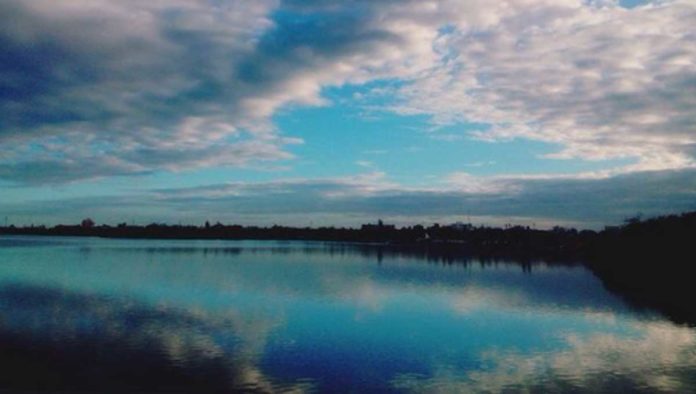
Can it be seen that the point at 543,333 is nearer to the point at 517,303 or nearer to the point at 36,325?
the point at 517,303

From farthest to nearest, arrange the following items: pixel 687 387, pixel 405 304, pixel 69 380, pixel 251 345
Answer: pixel 405 304, pixel 251 345, pixel 687 387, pixel 69 380

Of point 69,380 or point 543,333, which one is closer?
point 69,380

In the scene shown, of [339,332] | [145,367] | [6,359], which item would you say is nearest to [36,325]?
[6,359]

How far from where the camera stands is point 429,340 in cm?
2550

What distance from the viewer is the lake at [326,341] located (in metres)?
17.9

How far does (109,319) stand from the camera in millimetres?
27875

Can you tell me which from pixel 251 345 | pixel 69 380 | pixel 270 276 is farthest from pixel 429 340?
pixel 270 276

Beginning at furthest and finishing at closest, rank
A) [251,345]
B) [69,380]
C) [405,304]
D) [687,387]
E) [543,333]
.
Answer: [405,304] → [543,333] → [251,345] → [687,387] → [69,380]

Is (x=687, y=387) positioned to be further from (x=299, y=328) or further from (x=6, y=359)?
(x=6, y=359)

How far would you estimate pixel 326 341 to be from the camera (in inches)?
949

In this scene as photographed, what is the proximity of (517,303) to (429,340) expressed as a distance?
16103mm

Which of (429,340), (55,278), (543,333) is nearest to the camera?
(429,340)

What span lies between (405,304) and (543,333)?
11.5m

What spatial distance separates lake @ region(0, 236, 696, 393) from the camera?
1789cm
